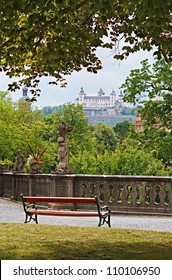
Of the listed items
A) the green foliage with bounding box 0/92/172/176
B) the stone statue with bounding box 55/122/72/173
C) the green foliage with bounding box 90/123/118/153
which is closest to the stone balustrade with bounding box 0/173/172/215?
the stone statue with bounding box 55/122/72/173

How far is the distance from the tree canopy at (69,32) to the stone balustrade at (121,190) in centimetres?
685

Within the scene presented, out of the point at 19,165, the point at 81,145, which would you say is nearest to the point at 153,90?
the point at 19,165

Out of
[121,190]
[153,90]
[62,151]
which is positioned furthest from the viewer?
[153,90]

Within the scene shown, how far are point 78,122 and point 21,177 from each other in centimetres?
4590

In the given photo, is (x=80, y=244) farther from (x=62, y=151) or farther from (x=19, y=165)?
(x=19, y=165)

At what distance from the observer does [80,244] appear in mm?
11453

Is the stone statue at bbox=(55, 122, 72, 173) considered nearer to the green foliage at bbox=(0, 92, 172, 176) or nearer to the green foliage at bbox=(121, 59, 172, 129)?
the green foliage at bbox=(0, 92, 172, 176)

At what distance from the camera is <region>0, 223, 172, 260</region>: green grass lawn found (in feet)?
32.9

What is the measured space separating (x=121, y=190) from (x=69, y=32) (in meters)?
10.5

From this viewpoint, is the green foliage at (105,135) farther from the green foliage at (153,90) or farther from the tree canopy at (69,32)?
the tree canopy at (69,32)

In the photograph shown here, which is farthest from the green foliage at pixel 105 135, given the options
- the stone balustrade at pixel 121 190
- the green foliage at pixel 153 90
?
the stone balustrade at pixel 121 190

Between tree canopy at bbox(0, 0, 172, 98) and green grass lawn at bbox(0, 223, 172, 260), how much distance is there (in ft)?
9.29

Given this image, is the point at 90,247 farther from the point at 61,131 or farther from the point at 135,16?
the point at 61,131

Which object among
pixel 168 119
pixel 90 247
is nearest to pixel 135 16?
pixel 90 247
